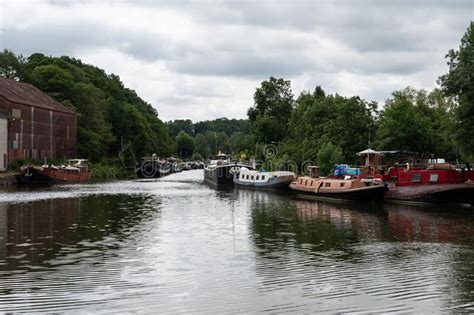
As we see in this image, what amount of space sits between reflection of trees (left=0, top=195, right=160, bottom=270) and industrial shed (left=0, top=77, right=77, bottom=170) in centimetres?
3817

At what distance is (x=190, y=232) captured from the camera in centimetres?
2977

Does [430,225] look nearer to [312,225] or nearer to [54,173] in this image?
[312,225]

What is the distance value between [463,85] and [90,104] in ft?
263

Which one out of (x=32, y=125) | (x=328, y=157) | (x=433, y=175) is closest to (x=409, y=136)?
(x=328, y=157)

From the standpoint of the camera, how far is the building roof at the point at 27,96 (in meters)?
87.5

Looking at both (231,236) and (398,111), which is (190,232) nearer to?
(231,236)

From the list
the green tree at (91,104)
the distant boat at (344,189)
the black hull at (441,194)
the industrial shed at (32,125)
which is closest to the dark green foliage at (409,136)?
the distant boat at (344,189)

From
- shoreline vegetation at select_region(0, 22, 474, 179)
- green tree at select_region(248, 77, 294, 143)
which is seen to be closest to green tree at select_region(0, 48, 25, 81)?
shoreline vegetation at select_region(0, 22, 474, 179)

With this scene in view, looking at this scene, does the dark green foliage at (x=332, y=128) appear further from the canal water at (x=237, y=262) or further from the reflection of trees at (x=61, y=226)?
the canal water at (x=237, y=262)

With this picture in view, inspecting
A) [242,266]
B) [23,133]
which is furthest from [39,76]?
[242,266]

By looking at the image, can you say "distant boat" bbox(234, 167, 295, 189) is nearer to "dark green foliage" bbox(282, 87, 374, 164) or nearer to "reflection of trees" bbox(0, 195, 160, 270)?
"dark green foliage" bbox(282, 87, 374, 164)

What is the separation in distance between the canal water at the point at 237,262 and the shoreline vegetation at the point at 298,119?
1365 cm

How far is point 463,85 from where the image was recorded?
43438 mm

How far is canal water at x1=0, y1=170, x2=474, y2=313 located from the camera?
14.9 metres
